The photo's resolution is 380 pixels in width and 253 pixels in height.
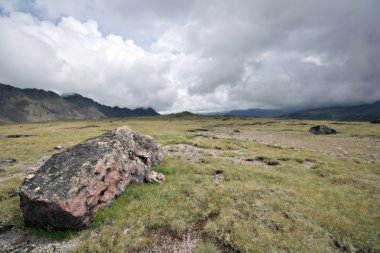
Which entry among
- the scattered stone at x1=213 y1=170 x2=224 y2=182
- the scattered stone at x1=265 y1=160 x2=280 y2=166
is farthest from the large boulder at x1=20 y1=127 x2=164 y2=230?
the scattered stone at x1=265 y1=160 x2=280 y2=166

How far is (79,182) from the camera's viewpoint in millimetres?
12430

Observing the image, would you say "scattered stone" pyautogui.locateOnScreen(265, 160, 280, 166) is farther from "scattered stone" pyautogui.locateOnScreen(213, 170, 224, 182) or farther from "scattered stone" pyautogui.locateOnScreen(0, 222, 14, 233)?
"scattered stone" pyautogui.locateOnScreen(0, 222, 14, 233)

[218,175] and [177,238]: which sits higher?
[218,175]

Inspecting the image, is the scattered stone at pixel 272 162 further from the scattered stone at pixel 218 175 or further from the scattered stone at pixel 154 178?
the scattered stone at pixel 154 178

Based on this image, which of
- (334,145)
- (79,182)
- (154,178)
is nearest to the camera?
(79,182)

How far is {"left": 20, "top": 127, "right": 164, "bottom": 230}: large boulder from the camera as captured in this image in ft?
37.6

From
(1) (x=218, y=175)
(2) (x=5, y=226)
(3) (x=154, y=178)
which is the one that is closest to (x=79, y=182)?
(2) (x=5, y=226)

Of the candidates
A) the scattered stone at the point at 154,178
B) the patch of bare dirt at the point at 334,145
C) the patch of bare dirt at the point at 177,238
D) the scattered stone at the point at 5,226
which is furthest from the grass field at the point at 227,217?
the patch of bare dirt at the point at 334,145

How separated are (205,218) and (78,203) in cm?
705

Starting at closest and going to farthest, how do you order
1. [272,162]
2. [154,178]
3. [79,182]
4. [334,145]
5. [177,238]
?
1. [177,238]
2. [79,182]
3. [154,178]
4. [272,162]
5. [334,145]

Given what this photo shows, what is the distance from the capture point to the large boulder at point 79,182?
451 inches

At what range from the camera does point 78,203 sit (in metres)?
11.8

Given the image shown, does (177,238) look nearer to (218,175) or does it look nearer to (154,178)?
(154,178)

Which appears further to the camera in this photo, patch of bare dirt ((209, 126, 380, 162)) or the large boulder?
patch of bare dirt ((209, 126, 380, 162))
